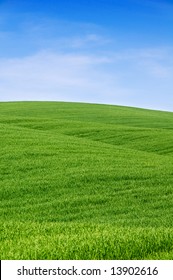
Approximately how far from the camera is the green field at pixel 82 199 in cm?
646

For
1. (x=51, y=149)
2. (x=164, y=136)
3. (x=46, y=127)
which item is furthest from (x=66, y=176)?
(x=46, y=127)

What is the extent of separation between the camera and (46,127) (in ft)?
129

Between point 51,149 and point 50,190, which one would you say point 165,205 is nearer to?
point 50,190

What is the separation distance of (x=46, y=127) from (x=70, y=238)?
3283 centimetres

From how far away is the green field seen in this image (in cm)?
646

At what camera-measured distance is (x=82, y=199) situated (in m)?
15.6
